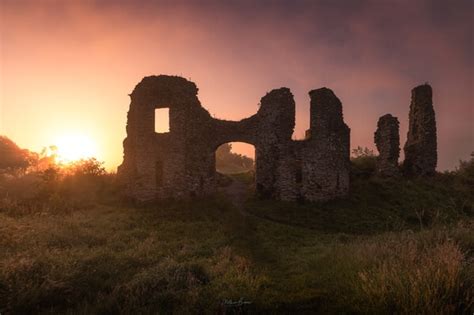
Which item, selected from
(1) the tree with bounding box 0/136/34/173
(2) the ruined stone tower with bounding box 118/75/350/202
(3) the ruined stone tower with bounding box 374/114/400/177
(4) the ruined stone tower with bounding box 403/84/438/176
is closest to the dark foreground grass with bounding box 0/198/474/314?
(2) the ruined stone tower with bounding box 118/75/350/202

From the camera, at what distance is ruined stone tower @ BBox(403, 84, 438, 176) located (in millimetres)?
28266

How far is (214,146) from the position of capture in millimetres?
23562

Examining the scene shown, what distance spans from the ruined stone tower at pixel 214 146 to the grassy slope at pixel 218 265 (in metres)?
3.93

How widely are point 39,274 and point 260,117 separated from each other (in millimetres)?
17218

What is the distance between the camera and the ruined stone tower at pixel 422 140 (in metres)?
28.3

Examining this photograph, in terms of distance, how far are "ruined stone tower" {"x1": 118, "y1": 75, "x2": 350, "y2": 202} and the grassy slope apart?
3.93 meters

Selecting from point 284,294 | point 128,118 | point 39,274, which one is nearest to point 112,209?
point 128,118

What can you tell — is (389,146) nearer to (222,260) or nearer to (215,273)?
(222,260)

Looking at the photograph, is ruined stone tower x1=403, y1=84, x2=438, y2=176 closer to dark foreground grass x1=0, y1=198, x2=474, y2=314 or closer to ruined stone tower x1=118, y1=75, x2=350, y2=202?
ruined stone tower x1=118, y1=75, x2=350, y2=202

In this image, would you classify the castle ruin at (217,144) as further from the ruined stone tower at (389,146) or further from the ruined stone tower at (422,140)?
the ruined stone tower at (422,140)

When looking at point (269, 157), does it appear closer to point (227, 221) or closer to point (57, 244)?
point (227, 221)

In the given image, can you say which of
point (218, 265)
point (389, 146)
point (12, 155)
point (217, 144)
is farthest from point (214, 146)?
point (12, 155)

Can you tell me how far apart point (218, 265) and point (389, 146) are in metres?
20.6

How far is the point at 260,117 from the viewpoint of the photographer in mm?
23734
